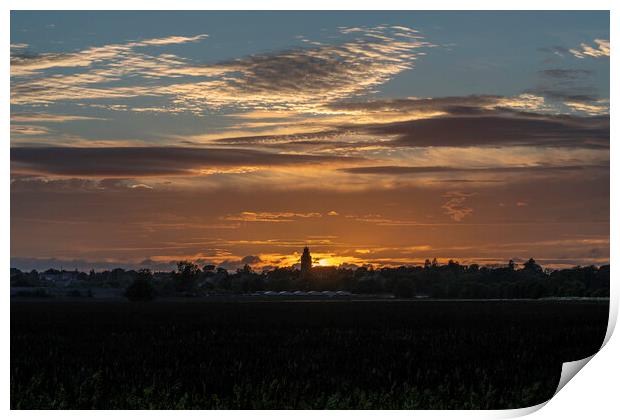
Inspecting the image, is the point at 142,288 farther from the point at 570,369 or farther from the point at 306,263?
A: the point at 570,369

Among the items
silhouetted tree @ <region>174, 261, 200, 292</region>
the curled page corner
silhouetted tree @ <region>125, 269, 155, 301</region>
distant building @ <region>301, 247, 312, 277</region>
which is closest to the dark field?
the curled page corner

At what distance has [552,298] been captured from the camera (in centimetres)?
2381

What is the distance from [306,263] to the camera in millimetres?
18250

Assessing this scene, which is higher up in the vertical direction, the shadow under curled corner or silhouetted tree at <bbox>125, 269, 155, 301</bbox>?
silhouetted tree at <bbox>125, 269, 155, 301</bbox>

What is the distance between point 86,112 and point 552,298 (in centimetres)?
1286

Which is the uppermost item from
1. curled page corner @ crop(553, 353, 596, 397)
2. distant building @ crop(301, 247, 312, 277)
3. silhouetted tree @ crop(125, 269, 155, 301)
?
distant building @ crop(301, 247, 312, 277)

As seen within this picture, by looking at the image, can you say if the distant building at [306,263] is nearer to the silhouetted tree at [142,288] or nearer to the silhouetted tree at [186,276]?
the silhouetted tree at [186,276]

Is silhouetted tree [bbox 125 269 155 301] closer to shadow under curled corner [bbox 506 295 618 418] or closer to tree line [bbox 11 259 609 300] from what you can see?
tree line [bbox 11 259 609 300]

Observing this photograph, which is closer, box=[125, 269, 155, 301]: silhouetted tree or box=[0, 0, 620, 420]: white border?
box=[0, 0, 620, 420]: white border

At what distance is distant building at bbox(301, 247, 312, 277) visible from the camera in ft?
56.6

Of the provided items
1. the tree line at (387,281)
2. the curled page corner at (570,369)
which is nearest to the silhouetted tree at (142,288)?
the tree line at (387,281)

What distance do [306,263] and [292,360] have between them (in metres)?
2.34

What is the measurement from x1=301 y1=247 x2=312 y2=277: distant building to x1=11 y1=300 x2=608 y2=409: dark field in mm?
1418
